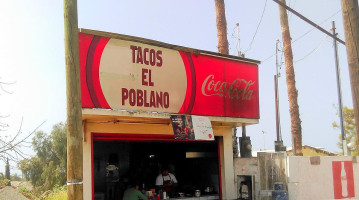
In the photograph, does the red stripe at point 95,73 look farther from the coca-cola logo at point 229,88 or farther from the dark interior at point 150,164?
the dark interior at point 150,164

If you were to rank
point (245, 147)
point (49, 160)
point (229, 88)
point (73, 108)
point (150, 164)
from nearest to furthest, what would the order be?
point (73, 108), point (229, 88), point (245, 147), point (150, 164), point (49, 160)

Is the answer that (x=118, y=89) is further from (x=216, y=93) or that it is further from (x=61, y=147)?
(x=61, y=147)

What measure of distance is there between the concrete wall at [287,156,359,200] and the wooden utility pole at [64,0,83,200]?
29.2 ft

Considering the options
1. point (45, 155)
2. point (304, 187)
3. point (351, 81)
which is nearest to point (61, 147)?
point (45, 155)

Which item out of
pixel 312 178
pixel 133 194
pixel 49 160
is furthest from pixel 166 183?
pixel 49 160

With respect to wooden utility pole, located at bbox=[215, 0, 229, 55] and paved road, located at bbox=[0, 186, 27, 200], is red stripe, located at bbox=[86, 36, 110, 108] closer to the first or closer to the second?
wooden utility pole, located at bbox=[215, 0, 229, 55]

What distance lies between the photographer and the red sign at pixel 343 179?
14.2 meters

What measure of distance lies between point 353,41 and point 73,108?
8.07 meters

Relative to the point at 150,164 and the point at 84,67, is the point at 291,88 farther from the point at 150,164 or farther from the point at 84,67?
the point at 84,67

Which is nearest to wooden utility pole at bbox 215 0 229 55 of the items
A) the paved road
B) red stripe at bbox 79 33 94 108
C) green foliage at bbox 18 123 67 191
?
red stripe at bbox 79 33 94 108

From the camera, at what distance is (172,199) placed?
13.3 meters

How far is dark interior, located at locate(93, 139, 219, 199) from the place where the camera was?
1571 centimetres

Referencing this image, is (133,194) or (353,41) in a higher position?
(353,41)

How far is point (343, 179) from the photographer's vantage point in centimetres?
1444
